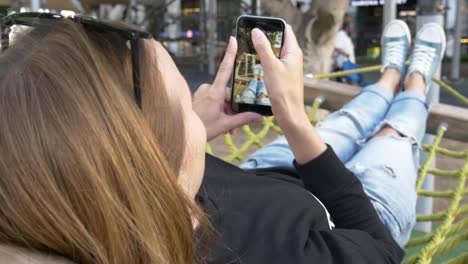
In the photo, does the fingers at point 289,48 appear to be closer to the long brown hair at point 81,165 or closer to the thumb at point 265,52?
the thumb at point 265,52

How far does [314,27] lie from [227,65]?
3160mm

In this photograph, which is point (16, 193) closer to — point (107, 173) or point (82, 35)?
point (107, 173)

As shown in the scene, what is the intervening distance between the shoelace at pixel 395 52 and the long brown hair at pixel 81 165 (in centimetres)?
135

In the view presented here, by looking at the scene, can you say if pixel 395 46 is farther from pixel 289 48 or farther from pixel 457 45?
pixel 457 45

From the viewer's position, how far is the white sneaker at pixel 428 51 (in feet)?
5.51

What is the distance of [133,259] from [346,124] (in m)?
0.98

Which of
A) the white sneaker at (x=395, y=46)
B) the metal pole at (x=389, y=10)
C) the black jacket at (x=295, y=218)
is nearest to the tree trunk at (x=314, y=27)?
the metal pole at (x=389, y=10)

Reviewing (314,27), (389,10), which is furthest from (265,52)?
(314,27)

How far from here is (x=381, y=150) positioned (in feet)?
4.09

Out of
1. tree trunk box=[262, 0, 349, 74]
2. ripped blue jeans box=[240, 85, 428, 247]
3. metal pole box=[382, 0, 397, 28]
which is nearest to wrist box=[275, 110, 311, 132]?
ripped blue jeans box=[240, 85, 428, 247]

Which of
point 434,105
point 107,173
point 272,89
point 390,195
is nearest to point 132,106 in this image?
point 107,173

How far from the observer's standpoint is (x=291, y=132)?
2.62ft

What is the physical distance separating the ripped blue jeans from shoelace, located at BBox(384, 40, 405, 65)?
Result: 0.73 ft

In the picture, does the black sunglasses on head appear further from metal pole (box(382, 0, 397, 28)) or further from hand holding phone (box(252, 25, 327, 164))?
metal pole (box(382, 0, 397, 28))
